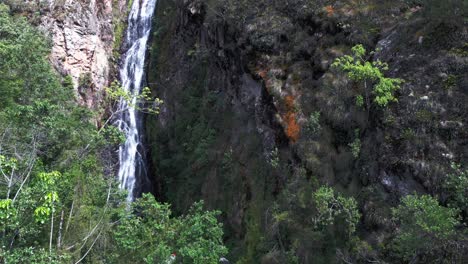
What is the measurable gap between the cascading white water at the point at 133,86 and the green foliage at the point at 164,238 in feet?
30.1

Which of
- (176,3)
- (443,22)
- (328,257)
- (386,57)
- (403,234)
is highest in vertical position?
(176,3)

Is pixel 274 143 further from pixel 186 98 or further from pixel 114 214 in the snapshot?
pixel 186 98

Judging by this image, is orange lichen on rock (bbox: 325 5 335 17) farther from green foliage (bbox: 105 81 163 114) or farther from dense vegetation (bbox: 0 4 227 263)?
dense vegetation (bbox: 0 4 227 263)

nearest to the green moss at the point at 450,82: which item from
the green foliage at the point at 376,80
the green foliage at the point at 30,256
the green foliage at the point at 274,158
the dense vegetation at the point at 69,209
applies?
the green foliage at the point at 376,80

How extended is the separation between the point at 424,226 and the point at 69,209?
28.6 feet

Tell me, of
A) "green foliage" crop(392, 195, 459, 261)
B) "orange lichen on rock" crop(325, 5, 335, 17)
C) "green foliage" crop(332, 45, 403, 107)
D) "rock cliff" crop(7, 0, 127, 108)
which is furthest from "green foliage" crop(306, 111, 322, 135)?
"rock cliff" crop(7, 0, 127, 108)

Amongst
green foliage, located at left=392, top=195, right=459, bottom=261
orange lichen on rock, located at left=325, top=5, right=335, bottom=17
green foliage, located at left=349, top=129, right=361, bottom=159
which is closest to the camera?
green foliage, located at left=392, top=195, right=459, bottom=261

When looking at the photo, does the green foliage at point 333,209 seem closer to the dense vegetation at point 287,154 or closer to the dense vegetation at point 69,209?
the dense vegetation at point 287,154

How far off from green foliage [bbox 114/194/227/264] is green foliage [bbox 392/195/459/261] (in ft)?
14.6

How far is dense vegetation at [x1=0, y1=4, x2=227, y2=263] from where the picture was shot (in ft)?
27.6

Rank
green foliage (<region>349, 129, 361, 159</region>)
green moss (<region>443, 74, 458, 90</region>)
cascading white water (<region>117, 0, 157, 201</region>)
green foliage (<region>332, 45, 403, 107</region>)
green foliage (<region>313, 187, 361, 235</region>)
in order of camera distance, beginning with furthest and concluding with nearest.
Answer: cascading white water (<region>117, 0, 157, 201</region>)
green foliage (<region>349, 129, 361, 159</region>)
green foliage (<region>332, 45, 403, 107</region>)
green moss (<region>443, 74, 458, 90</region>)
green foliage (<region>313, 187, 361, 235</region>)

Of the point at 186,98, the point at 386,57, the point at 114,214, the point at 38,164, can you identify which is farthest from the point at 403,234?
the point at 186,98

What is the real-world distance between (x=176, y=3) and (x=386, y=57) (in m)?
16.1

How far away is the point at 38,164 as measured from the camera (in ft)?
36.5
